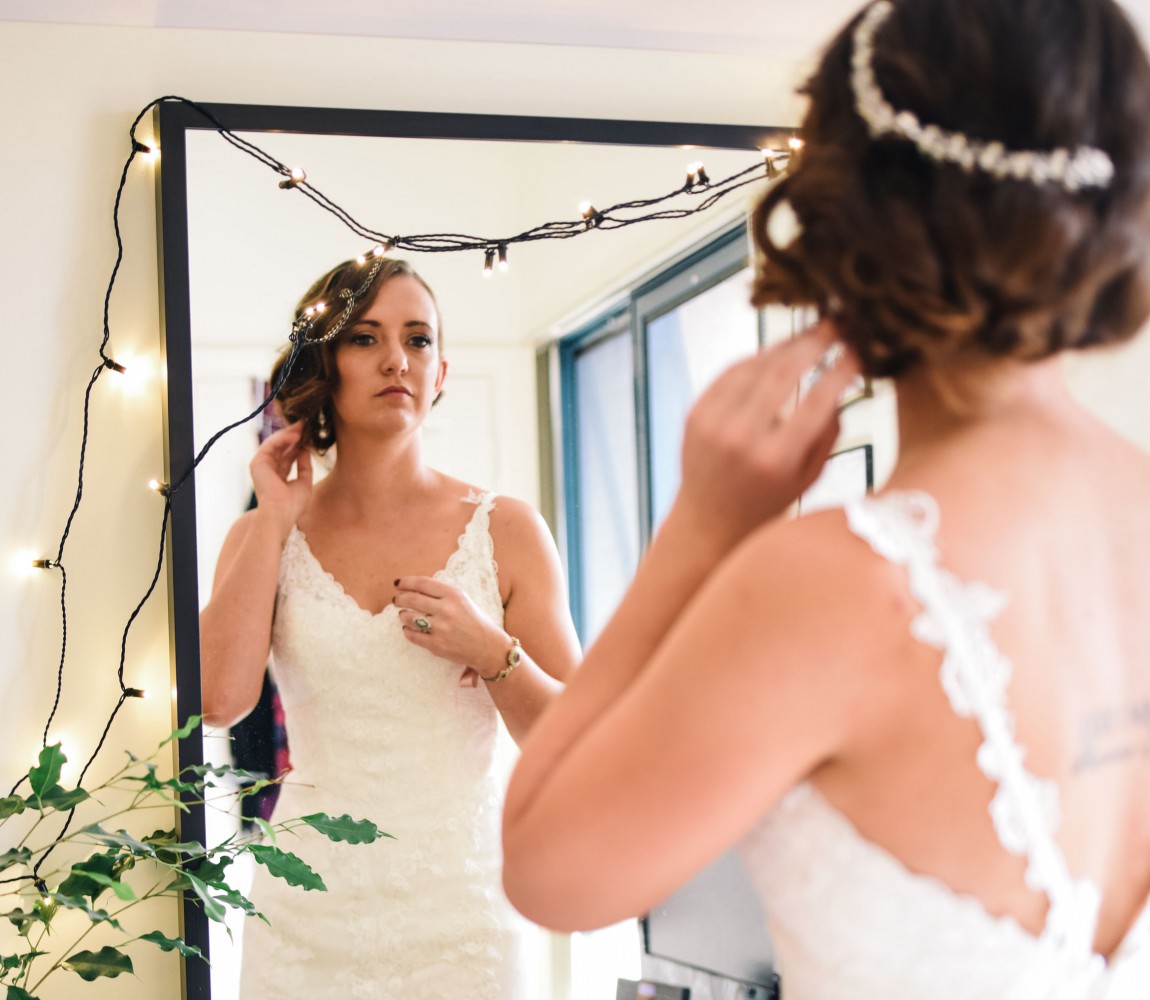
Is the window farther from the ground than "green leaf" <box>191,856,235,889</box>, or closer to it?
farther from the ground

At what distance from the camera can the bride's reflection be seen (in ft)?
5.71

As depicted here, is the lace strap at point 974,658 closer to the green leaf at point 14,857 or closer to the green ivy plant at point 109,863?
the green ivy plant at point 109,863

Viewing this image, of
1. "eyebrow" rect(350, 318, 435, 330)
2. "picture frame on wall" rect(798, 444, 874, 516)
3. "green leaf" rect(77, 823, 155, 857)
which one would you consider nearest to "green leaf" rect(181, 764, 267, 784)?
"green leaf" rect(77, 823, 155, 857)

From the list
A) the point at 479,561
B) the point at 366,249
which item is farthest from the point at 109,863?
the point at 366,249

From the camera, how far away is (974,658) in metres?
0.66

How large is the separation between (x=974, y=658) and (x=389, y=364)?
1.28 metres

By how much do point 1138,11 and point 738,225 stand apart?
2.67 feet

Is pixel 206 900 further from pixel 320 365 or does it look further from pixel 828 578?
pixel 828 578

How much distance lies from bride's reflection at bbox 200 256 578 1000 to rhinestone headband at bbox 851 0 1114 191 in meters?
1.17

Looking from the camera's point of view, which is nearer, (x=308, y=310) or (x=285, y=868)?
(x=285, y=868)

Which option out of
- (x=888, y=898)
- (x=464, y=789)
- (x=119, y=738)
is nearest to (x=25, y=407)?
(x=119, y=738)

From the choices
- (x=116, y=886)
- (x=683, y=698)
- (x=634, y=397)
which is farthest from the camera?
(x=634, y=397)

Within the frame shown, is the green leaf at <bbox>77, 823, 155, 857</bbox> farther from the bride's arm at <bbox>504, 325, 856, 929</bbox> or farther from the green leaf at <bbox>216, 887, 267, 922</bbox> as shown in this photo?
the bride's arm at <bbox>504, 325, 856, 929</bbox>

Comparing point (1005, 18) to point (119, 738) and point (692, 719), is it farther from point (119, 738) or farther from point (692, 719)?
point (119, 738)
